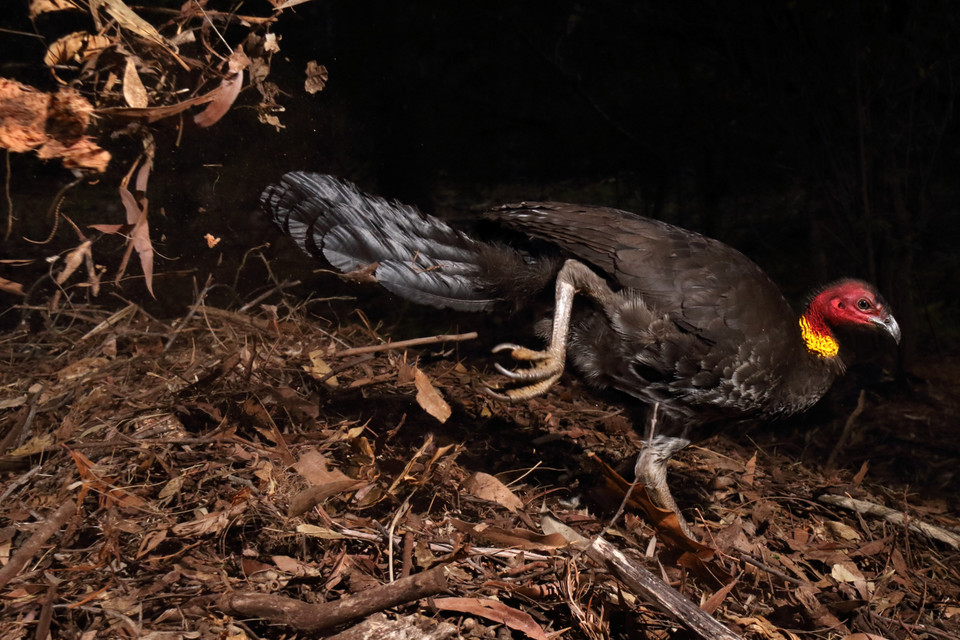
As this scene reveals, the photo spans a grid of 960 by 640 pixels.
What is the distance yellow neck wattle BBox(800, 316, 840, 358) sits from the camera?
3.01 m

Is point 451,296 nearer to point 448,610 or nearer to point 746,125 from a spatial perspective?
point 448,610

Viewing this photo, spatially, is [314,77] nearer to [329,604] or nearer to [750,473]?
[329,604]

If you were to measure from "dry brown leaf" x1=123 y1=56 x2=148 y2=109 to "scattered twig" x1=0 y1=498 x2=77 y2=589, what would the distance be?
1.16m

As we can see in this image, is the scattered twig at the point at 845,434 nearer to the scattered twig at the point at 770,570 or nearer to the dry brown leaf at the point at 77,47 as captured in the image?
the scattered twig at the point at 770,570

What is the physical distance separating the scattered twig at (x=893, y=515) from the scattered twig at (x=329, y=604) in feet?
6.35

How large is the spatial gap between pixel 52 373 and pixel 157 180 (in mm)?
1041

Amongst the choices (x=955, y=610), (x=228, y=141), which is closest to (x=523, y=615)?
(x=955, y=610)

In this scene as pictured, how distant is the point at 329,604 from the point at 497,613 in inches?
17.4

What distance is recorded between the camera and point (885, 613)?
7.75ft

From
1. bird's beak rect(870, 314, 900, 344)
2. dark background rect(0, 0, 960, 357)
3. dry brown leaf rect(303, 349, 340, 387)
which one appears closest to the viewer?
bird's beak rect(870, 314, 900, 344)

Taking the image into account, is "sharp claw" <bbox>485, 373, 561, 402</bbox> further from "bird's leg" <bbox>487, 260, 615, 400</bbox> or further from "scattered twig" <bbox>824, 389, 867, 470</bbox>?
"scattered twig" <bbox>824, 389, 867, 470</bbox>

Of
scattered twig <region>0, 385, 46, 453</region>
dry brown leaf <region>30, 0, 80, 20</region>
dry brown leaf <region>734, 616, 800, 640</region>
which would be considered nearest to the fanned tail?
dry brown leaf <region>30, 0, 80, 20</region>

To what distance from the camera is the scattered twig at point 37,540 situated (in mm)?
1810

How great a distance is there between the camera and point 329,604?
69.9 inches
